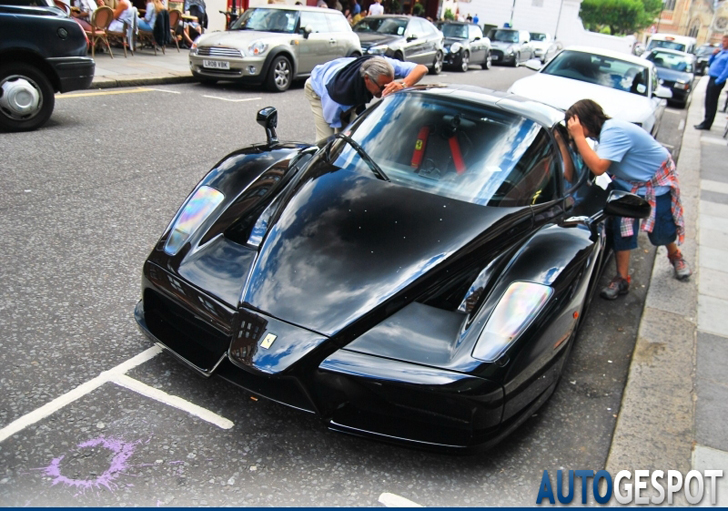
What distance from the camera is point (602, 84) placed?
30.3 ft

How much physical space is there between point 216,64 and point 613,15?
8609 centimetres

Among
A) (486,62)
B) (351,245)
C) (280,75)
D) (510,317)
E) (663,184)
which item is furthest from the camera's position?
(486,62)

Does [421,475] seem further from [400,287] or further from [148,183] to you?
[148,183]

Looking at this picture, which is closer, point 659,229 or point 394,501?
point 394,501

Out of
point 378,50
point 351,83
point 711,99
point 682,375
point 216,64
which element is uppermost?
point 351,83

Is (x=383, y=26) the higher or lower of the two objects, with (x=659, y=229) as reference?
higher

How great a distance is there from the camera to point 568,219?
11.5 feet

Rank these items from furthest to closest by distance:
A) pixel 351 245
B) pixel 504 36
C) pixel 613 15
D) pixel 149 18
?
pixel 613 15
pixel 504 36
pixel 149 18
pixel 351 245

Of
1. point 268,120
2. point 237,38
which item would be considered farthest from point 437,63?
point 268,120

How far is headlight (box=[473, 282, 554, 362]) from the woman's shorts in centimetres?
205

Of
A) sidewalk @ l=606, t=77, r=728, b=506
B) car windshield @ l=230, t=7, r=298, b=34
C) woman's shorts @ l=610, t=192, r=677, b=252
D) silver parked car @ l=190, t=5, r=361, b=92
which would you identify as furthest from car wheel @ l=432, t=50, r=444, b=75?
woman's shorts @ l=610, t=192, r=677, b=252

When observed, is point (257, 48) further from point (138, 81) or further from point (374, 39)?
point (374, 39)

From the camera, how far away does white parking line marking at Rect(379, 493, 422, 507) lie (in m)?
2.43

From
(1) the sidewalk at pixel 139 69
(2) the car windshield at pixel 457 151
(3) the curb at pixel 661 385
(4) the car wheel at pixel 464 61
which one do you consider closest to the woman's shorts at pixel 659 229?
(3) the curb at pixel 661 385
